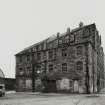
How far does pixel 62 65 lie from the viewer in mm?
40375

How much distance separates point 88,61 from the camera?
123 ft

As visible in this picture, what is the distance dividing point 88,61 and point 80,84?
13.2 ft

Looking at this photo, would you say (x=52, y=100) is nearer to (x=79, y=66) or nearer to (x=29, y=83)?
(x=79, y=66)

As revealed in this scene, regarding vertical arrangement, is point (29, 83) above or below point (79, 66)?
below

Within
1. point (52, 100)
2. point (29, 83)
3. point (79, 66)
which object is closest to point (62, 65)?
point (79, 66)

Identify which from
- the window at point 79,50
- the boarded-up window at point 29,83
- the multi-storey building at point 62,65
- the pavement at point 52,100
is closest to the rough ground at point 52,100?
the pavement at point 52,100

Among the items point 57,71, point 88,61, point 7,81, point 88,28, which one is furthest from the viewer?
point 7,81

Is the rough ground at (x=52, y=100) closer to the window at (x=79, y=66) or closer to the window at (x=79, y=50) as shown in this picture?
the window at (x=79, y=66)

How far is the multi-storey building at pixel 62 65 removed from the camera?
37688 mm

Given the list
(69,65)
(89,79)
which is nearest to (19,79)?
(69,65)

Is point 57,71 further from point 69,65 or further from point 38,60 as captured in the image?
point 38,60

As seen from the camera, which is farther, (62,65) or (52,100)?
(62,65)

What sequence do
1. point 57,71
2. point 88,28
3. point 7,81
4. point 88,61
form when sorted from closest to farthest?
point 88,61 < point 57,71 < point 88,28 < point 7,81

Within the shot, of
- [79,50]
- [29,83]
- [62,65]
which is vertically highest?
[79,50]
